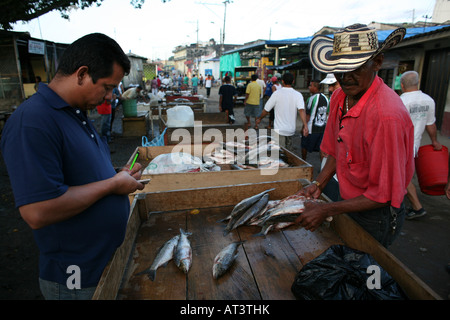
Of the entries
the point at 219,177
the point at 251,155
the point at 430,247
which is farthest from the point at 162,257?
the point at 430,247

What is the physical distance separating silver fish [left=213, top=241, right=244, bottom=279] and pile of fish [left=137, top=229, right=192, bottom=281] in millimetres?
196

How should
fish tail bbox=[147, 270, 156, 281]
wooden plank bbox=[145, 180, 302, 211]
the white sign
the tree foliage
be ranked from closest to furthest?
fish tail bbox=[147, 270, 156, 281], wooden plank bbox=[145, 180, 302, 211], the tree foliage, the white sign

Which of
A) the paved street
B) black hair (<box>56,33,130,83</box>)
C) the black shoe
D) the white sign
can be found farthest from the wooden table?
the white sign

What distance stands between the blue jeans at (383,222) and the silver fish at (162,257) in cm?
145

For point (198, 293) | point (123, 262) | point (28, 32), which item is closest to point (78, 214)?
point (123, 262)

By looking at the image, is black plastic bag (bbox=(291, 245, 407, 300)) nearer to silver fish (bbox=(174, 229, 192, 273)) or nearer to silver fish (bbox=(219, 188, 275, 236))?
silver fish (bbox=(174, 229, 192, 273))

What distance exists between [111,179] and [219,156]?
3097 millimetres

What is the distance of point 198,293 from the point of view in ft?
5.55

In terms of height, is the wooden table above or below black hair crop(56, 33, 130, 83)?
below

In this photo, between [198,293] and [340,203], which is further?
[340,203]

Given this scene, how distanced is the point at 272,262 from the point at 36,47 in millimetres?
17491

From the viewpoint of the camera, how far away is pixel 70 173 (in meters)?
1.42

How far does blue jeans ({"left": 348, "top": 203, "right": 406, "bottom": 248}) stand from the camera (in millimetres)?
2031
